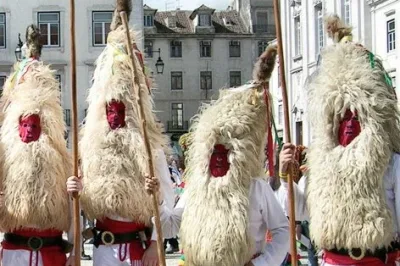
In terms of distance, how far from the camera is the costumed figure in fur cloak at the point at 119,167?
19.4ft

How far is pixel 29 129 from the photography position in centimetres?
612

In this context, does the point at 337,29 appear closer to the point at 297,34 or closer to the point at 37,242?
the point at 37,242

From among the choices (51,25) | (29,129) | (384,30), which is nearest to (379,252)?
(29,129)

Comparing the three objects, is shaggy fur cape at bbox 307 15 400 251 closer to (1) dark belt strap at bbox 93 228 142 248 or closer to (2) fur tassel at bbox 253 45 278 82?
(2) fur tassel at bbox 253 45 278 82

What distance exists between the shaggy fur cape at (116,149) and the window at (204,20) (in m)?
50.5

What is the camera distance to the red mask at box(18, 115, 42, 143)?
6121 millimetres

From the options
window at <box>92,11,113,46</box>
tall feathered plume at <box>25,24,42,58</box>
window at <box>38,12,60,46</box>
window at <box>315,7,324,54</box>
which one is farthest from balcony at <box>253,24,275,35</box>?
tall feathered plume at <box>25,24,42,58</box>

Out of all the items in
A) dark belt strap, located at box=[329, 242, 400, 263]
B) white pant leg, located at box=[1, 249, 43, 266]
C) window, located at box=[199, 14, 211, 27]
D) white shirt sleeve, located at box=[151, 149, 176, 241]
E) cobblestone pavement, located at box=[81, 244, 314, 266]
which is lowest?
cobblestone pavement, located at box=[81, 244, 314, 266]

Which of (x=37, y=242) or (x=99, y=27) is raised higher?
(x=99, y=27)

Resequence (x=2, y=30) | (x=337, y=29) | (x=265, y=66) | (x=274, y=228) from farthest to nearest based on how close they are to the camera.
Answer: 1. (x=2, y=30)
2. (x=337, y=29)
3. (x=265, y=66)
4. (x=274, y=228)

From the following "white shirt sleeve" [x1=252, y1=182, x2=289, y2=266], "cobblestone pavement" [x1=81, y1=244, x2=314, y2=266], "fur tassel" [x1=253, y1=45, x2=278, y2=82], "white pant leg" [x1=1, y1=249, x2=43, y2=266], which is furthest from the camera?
"cobblestone pavement" [x1=81, y1=244, x2=314, y2=266]

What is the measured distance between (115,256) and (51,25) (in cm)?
2854

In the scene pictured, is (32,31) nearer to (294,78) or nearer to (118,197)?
(118,197)

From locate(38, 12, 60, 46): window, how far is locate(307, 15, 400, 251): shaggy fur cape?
28.7m
